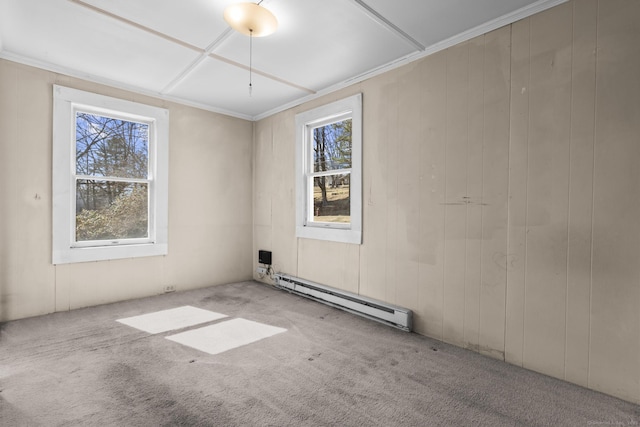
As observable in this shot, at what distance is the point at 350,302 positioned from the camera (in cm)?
322

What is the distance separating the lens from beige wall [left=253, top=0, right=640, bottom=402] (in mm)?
1851

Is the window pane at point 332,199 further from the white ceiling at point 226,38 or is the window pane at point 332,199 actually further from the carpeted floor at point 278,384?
the carpeted floor at point 278,384

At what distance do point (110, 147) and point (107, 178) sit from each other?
370 millimetres

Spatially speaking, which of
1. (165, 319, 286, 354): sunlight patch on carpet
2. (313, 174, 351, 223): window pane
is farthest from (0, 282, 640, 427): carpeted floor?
(313, 174, 351, 223): window pane

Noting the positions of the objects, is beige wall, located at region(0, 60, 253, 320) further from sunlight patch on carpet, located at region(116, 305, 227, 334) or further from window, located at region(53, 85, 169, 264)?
sunlight patch on carpet, located at region(116, 305, 227, 334)

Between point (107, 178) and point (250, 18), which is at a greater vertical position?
point (250, 18)

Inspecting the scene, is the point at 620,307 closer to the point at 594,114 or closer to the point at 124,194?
the point at 594,114

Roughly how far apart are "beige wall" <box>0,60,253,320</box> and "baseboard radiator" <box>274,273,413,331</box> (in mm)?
1079

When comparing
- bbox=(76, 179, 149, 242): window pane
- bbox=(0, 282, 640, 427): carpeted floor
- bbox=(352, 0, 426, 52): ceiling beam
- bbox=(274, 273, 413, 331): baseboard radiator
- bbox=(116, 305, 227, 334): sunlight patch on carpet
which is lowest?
bbox=(0, 282, 640, 427): carpeted floor

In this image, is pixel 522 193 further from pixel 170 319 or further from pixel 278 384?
pixel 170 319

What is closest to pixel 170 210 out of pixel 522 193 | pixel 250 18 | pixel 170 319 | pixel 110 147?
pixel 110 147

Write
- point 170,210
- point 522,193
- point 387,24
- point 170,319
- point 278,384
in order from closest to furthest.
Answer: point 278,384 < point 522,193 < point 387,24 < point 170,319 < point 170,210

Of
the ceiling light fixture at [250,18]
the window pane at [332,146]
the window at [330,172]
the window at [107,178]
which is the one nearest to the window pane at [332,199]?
the window at [330,172]

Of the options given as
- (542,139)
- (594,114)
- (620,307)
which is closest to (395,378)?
(620,307)
